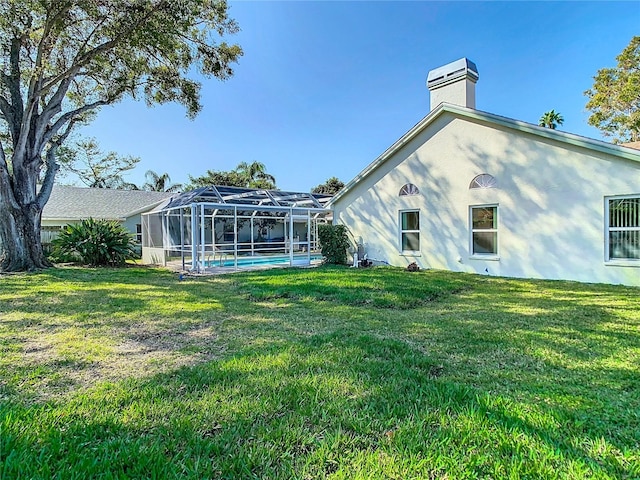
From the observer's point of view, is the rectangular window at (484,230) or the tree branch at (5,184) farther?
the tree branch at (5,184)

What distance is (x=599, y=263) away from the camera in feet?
31.4

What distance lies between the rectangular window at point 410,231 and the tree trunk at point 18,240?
14204mm

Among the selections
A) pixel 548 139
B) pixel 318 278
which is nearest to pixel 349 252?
pixel 318 278

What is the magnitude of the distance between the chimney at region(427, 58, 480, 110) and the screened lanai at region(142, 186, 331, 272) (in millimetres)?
6761

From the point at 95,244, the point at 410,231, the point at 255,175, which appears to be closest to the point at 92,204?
the point at 95,244

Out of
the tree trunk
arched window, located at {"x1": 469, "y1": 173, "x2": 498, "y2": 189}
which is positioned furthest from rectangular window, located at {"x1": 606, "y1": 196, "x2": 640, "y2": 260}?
the tree trunk

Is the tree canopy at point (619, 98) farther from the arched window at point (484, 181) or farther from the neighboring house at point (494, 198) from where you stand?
the arched window at point (484, 181)

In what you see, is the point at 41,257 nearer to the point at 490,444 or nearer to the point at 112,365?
the point at 112,365

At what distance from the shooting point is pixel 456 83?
12906 mm

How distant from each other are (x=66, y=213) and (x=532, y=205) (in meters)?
25.4

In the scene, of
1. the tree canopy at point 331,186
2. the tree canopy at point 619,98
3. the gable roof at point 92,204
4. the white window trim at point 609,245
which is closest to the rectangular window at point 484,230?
the white window trim at point 609,245

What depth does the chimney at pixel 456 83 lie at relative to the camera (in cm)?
1270

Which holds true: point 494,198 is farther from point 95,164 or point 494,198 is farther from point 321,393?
point 95,164

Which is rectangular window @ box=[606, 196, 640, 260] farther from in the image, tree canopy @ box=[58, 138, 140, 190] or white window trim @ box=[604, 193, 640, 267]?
tree canopy @ box=[58, 138, 140, 190]
